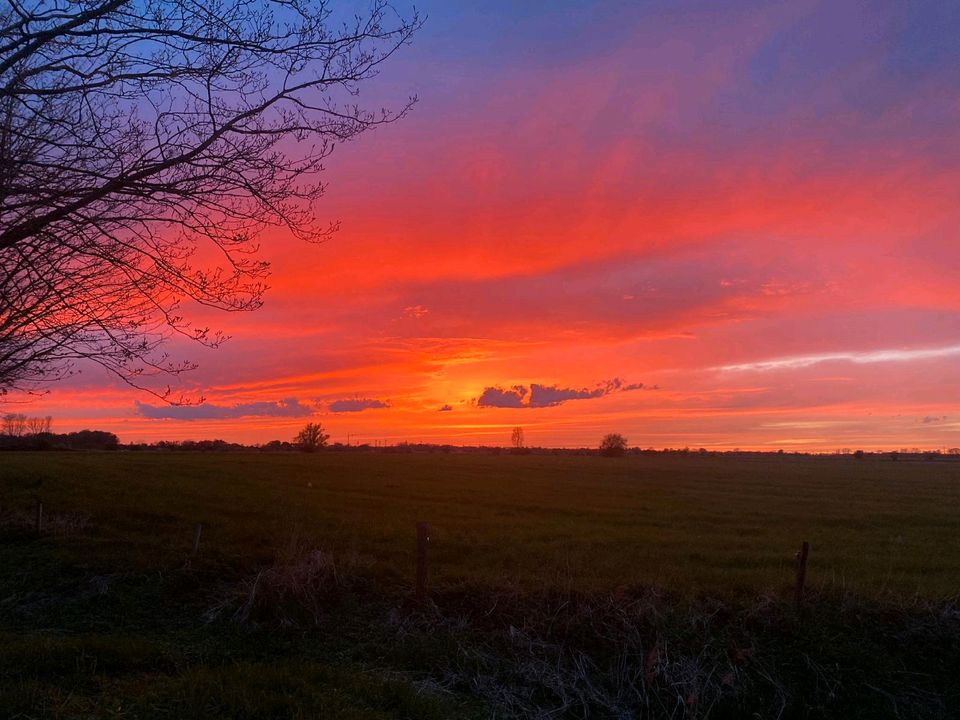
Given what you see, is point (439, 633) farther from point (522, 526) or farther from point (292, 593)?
point (522, 526)

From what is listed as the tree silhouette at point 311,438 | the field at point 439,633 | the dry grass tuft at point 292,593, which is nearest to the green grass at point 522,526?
the field at point 439,633

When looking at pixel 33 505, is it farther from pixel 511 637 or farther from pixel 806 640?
pixel 806 640

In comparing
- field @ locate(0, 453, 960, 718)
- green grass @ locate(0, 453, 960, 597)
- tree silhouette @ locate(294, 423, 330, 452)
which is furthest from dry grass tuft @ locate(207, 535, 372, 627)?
tree silhouette @ locate(294, 423, 330, 452)

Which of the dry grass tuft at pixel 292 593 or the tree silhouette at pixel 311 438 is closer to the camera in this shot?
the dry grass tuft at pixel 292 593

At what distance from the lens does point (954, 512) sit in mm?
36469

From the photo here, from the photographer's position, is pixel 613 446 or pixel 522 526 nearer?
pixel 522 526

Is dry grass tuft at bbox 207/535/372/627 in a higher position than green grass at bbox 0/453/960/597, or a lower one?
higher

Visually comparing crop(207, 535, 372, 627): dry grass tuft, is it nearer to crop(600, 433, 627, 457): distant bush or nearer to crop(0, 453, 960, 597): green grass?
crop(0, 453, 960, 597): green grass

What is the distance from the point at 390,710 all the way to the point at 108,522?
1595 cm

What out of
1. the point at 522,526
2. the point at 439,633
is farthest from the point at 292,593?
the point at 522,526

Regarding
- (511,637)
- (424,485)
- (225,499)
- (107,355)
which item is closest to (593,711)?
(511,637)

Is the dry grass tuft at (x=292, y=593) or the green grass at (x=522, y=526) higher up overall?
the dry grass tuft at (x=292, y=593)

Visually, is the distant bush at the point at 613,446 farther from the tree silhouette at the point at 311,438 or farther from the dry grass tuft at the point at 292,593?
the dry grass tuft at the point at 292,593

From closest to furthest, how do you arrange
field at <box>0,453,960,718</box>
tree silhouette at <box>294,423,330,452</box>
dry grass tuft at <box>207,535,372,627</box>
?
field at <box>0,453,960,718</box> < dry grass tuft at <box>207,535,372,627</box> < tree silhouette at <box>294,423,330,452</box>
